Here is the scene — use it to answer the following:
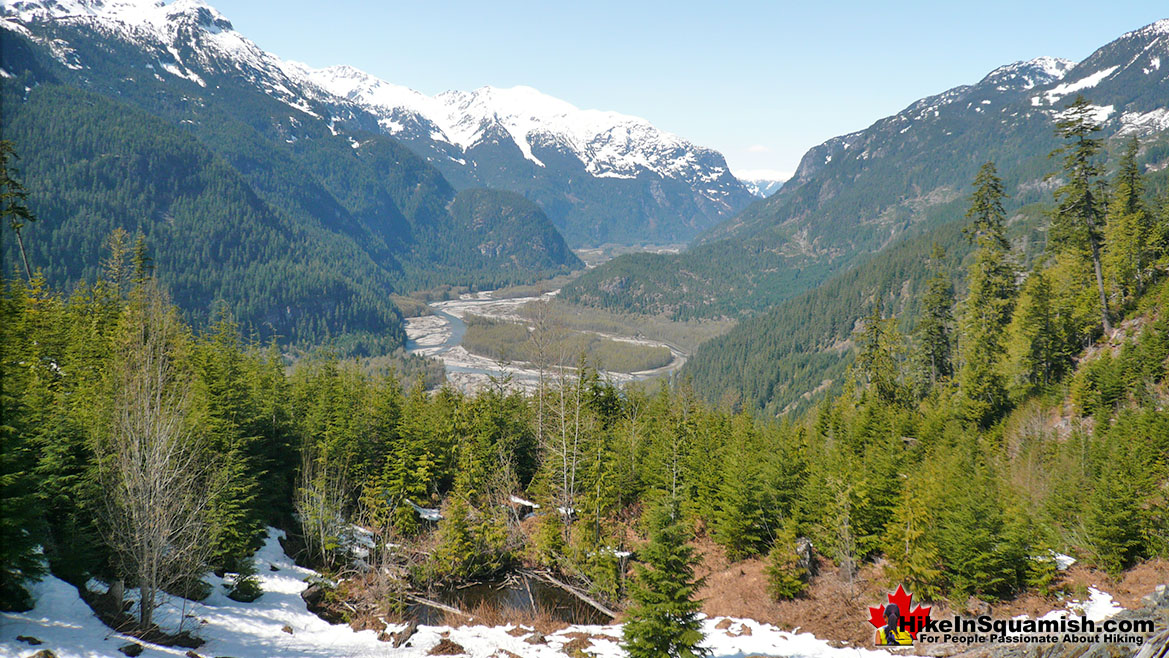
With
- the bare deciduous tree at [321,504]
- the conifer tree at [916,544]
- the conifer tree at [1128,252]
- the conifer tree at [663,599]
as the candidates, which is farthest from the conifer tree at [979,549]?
the conifer tree at [1128,252]

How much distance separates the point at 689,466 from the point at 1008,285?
37469 mm

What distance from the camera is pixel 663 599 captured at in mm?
20656

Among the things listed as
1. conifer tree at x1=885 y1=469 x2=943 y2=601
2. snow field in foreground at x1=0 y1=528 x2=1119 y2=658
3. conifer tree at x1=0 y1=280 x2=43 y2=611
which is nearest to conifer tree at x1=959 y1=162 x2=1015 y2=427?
conifer tree at x1=885 y1=469 x2=943 y2=601

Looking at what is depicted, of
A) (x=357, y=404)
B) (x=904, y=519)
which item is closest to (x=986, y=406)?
(x=904, y=519)

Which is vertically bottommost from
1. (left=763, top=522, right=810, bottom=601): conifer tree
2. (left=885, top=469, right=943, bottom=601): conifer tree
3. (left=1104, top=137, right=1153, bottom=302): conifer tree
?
(left=763, top=522, right=810, bottom=601): conifer tree

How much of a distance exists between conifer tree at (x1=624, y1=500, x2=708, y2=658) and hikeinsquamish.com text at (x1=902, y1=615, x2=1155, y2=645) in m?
11.4

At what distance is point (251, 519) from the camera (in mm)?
31969

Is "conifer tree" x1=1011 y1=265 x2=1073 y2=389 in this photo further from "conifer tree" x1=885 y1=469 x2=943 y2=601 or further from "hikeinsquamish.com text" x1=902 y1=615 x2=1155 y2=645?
"hikeinsquamish.com text" x1=902 y1=615 x2=1155 y2=645

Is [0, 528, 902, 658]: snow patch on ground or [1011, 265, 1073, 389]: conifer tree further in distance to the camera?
A: [1011, 265, 1073, 389]: conifer tree

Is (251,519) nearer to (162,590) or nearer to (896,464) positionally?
(162,590)

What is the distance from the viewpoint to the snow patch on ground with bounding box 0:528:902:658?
60.4ft

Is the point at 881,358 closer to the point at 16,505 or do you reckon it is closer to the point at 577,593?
the point at 577,593

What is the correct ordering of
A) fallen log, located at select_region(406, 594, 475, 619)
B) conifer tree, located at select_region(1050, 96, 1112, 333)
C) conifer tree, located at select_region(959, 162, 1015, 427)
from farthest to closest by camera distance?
conifer tree, located at select_region(959, 162, 1015, 427) < conifer tree, located at select_region(1050, 96, 1112, 333) < fallen log, located at select_region(406, 594, 475, 619)

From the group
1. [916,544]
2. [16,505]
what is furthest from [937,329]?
[16,505]
